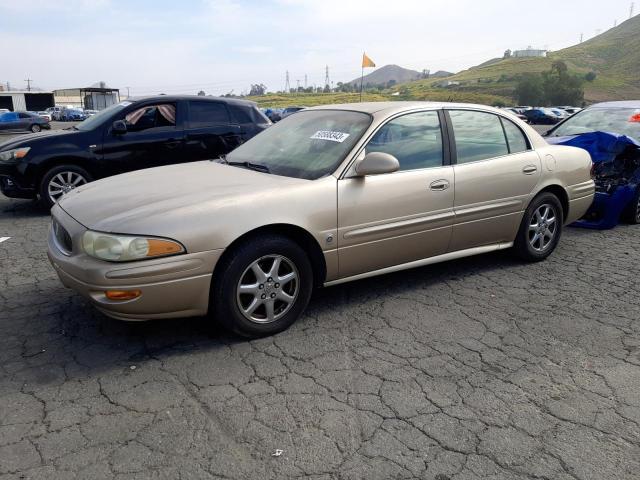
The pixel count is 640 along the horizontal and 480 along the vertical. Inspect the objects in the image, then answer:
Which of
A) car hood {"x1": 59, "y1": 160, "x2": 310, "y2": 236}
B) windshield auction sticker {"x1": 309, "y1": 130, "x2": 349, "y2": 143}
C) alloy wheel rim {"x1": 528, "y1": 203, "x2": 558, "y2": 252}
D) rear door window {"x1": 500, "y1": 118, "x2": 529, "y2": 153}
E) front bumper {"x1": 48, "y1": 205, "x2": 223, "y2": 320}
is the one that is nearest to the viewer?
front bumper {"x1": 48, "y1": 205, "x2": 223, "y2": 320}

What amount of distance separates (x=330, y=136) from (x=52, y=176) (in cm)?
458

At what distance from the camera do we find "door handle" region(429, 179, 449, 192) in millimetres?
3955

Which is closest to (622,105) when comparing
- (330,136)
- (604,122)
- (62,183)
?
(604,122)

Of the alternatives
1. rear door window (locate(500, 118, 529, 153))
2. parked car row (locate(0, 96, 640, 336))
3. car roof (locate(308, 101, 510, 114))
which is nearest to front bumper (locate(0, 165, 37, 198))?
parked car row (locate(0, 96, 640, 336))

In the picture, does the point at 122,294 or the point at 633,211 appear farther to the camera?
the point at 633,211

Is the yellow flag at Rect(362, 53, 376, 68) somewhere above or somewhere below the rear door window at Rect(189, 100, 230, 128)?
above

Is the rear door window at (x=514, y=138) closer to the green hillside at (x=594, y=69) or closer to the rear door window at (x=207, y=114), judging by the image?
the rear door window at (x=207, y=114)

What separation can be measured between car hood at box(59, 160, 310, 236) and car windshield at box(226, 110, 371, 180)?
19 cm

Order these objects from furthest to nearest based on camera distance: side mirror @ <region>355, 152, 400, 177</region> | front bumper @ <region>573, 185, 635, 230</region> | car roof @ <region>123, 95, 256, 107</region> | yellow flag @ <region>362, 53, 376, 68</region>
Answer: yellow flag @ <region>362, 53, 376, 68</region>, car roof @ <region>123, 95, 256, 107</region>, front bumper @ <region>573, 185, 635, 230</region>, side mirror @ <region>355, 152, 400, 177</region>

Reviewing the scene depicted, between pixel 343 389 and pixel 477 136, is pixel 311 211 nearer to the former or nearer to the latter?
pixel 343 389

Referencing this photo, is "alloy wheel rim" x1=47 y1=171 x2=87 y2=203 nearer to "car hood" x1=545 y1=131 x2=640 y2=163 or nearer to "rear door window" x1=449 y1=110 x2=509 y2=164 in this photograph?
"rear door window" x1=449 y1=110 x2=509 y2=164

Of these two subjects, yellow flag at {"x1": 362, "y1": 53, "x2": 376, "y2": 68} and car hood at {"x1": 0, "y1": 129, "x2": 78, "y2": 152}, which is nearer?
car hood at {"x1": 0, "y1": 129, "x2": 78, "y2": 152}

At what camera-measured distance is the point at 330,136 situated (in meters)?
3.90

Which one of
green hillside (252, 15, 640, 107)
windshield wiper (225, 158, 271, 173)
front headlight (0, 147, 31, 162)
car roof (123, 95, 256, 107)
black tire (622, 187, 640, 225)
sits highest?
green hillside (252, 15, 640, 107)
